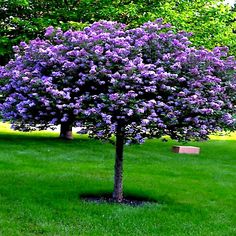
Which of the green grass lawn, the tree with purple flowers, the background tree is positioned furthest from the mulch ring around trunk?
the background tree

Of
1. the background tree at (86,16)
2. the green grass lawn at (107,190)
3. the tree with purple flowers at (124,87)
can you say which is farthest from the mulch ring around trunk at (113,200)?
the background tree at (86,16)

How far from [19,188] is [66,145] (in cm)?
798

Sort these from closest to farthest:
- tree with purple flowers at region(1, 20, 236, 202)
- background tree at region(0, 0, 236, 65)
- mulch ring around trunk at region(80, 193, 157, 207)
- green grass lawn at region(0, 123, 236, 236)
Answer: green grass lawn at region(0, 123, 236, 236) < tree with purple flowers at region(1, 20, 236, 202) < mulch ring around trunk at region(80, 193, 157, 207) < background tree at region(0, 0, 236, 65)

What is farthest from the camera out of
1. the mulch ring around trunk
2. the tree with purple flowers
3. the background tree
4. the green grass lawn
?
the background tree

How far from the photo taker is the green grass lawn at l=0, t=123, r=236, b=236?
275 inches

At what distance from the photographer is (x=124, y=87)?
7.75 meters

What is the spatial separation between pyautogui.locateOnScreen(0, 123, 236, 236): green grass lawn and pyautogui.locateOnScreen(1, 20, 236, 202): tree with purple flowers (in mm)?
1143

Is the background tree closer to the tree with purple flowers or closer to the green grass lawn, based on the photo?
the green grass lawn

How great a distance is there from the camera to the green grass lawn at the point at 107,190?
22.9 ft

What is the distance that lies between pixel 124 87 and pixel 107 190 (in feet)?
8.03

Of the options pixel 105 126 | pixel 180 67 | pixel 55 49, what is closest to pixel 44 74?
pixel 55 49

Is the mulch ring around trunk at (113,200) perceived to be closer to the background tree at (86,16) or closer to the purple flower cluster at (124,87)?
the purple flower cluster at (124,87)

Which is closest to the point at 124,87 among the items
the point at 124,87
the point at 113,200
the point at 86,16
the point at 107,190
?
the point at 124,87

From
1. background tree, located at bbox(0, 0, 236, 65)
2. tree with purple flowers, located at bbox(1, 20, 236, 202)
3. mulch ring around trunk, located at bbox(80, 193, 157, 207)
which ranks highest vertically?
background tree, located at bbox(0, 0, 236, 65)
